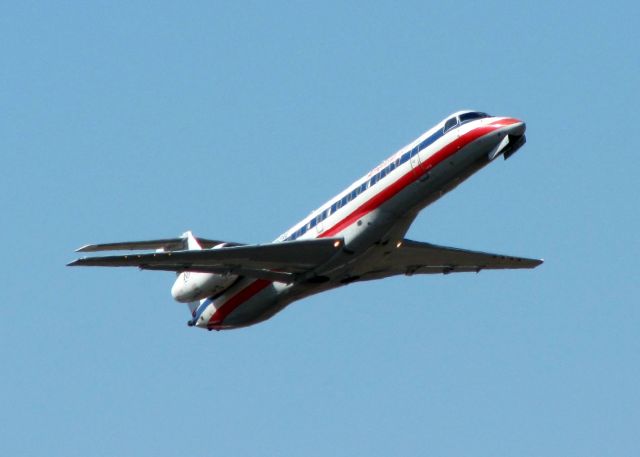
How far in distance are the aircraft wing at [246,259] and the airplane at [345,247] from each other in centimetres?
3

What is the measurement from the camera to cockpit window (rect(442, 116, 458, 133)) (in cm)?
3700

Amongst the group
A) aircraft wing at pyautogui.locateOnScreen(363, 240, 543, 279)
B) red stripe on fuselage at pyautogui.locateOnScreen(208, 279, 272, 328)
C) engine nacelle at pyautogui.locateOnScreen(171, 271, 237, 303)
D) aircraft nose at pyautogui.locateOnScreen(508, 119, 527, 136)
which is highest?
aircraft nose at pyautogui.locateOnScreen(508, 119, 527, 136)

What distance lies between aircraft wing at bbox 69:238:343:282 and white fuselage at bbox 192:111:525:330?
428mm

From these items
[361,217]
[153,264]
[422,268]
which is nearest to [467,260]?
[422,268]

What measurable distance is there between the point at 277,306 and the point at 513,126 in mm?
9697

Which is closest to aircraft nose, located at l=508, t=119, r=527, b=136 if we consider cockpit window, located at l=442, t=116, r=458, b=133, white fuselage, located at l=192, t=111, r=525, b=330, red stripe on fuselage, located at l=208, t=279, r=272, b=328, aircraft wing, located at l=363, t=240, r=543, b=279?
white fuselage, located at l=192, t=111, r=525, b=330

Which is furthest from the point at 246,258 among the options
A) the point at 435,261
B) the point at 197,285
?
the point at 435,261

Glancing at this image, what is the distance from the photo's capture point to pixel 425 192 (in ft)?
122

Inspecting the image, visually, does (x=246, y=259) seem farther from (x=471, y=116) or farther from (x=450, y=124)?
(x=471, y=116)

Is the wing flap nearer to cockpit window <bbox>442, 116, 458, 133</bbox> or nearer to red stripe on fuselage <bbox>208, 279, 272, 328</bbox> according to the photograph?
red stripe on fuselage <bbox>208, 279, 272, 328</bbox>

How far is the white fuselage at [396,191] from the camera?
3662 centimetres

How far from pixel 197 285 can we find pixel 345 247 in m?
5.95

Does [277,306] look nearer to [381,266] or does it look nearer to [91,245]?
[381,266]

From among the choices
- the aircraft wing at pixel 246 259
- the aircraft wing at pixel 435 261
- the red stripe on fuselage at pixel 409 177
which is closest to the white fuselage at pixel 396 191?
the red stripe on fuselage at pixel 409 177
